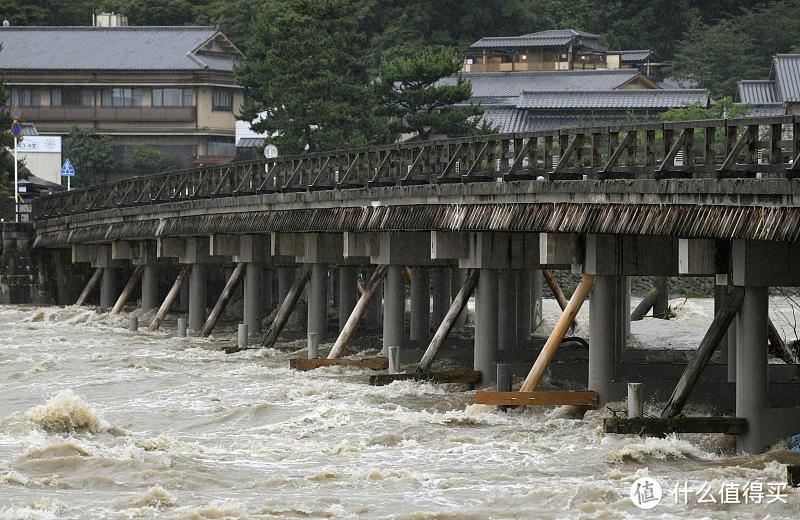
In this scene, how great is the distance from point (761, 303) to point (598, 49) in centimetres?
6820

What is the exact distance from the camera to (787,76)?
68875 mm

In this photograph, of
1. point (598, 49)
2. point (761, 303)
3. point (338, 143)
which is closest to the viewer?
point (761, 303)

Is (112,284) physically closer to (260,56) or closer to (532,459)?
(260,56)

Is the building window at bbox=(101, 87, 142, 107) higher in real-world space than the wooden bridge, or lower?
higher

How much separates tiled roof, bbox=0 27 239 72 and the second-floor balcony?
228cm

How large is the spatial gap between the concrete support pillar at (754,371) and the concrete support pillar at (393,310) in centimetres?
1118

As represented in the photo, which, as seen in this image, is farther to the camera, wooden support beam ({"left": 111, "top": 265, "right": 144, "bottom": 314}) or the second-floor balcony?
the second-floor balcony

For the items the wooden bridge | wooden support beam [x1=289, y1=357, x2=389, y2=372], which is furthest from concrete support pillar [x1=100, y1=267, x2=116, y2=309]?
wooden support beam [x1=289, y1=357, x2=389, y2=372]

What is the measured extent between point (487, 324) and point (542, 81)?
183 feet

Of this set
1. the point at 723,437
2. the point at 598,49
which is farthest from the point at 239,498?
the point at 598,49

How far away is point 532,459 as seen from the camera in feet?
67.4

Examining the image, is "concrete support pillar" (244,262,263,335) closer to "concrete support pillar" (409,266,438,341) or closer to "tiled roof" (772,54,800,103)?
"concrete support pillar" (409,266,438,341)


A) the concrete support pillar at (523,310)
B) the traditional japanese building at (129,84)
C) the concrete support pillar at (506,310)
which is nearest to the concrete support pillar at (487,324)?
the concrete support pillar at (506,310)

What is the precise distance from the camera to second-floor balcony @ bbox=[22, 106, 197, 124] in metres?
84.4
